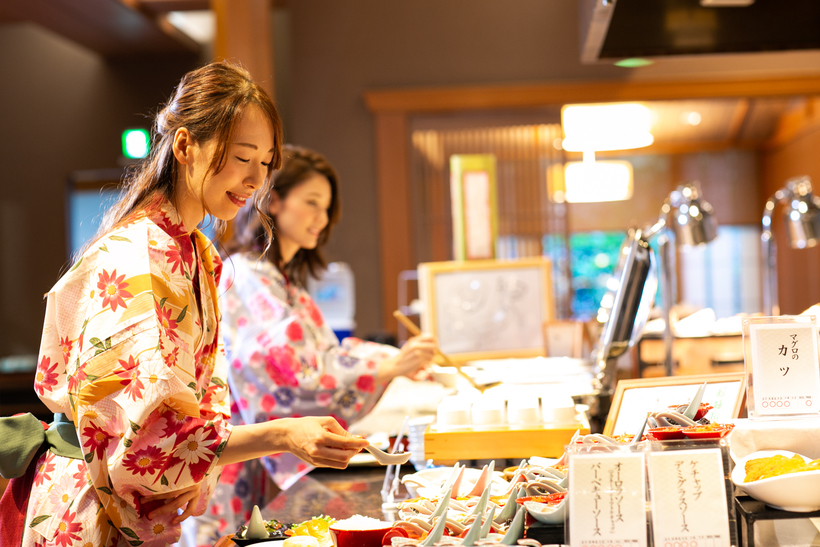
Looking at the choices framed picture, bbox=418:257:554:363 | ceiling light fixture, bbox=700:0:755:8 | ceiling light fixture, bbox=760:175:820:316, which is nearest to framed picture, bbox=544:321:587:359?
framed picture, bbox=418:257:554:363

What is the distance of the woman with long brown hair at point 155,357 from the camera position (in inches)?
40.5

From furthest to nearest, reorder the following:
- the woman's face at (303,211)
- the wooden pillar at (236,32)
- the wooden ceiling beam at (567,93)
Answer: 1. the wooden ceiling beam at (567,93)
2. the wooden pillar at (236,32)
3. the woman's face at (303,211)

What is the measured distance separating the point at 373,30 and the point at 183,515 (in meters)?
5.87

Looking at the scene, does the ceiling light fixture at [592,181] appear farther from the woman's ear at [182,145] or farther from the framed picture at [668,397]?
the woman's ear at [182,145]

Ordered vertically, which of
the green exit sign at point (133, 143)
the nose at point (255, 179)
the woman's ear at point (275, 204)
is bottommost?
the nose at point (255, 179)

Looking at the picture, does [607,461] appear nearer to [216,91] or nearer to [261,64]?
[216,91]

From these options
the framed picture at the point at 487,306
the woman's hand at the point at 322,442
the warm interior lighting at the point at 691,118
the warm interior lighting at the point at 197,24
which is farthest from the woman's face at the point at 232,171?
the warm interior lighting at the point at 691,118

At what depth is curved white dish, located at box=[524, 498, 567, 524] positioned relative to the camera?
2.78 feet

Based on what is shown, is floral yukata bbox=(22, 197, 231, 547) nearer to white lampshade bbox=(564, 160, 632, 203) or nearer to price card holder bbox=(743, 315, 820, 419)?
price card holder bbox=(743, 315, 820, 419)

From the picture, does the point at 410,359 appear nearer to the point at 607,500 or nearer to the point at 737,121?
the point at 607,500

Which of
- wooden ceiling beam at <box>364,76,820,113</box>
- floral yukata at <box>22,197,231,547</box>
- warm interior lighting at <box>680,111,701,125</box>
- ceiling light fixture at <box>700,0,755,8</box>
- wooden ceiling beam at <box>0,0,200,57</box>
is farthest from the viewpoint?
warm interior lighting at <box>680,111,701,125</box>

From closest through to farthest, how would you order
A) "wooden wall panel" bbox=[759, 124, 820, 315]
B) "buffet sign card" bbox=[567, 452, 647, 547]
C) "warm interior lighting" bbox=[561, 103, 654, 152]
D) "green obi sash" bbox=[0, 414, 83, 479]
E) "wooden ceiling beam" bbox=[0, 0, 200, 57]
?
1. "buffet sign card" bbox=[567, 452, 647, 547]
2. "green obi sash" bbox=[0, 414, 83, 479]
3. "wooden ceiling beam" bbox=[0, 0, 200, 57]
4. "warm interior lighting" bbox=[561, 103, 654, 152]
5. "wooden wall panel" bbox=[759, 124, 820, 315]

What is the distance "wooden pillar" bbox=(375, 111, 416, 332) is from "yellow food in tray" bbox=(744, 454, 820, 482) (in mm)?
5481

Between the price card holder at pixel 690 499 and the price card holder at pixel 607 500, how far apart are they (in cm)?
2
